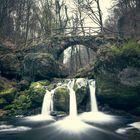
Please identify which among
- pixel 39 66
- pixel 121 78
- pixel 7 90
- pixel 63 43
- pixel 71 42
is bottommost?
pixel 7 90

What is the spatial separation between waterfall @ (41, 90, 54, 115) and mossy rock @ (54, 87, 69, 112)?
453 millimetres

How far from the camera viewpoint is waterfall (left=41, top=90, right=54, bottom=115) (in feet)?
67.9

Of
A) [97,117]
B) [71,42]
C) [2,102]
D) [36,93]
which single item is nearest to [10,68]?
[2,102]

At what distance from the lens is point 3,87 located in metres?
23.9

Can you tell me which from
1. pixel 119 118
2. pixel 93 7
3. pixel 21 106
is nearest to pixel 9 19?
pixel 93 7

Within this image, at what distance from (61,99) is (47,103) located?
1.22 meters

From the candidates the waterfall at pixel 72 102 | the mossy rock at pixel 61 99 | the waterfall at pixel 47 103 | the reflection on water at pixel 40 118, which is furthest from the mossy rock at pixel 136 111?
the waterfall at pixel 47 103

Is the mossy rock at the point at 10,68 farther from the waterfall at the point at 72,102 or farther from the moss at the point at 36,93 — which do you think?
the waterfall at the point at 72,102

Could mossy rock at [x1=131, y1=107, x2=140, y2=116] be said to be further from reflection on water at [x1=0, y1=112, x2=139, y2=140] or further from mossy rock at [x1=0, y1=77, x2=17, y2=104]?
mossy rock at [x1=0, y1=77, x2=17, y2=104]

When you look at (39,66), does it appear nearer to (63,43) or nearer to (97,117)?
(63,43)

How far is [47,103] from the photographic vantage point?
21219mm

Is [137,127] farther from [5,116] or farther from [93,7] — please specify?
[93,7]

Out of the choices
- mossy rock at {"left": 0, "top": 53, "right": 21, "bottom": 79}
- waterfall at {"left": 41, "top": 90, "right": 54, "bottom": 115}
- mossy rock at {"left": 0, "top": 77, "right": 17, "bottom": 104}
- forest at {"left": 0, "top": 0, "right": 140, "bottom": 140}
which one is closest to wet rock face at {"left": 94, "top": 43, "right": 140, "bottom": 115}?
forest at {"left": 0, "top": 0, "right": 140, "bottom": 140}

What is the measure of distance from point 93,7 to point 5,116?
53.4 feet
